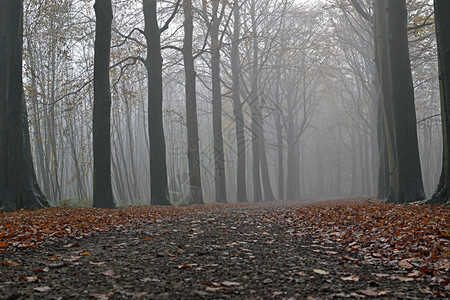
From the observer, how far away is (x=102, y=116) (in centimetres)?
1118

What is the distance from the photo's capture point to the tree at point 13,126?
10195mm

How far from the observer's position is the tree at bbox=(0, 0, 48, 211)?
401 inches

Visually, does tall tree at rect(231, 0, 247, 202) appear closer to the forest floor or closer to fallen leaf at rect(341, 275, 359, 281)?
Result: the forest floor

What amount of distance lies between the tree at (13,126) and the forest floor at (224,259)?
9.82ft

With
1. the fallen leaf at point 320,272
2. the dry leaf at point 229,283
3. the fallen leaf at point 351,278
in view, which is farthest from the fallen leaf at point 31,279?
the fallen leaf at point 351,278

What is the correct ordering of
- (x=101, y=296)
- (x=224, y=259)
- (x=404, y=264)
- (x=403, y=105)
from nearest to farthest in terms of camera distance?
(x=101, y=296) → (x=404, y=264) → (x=224, y=259) → (x=403, y=105)

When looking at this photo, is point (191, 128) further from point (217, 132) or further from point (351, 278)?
point (351, 278)

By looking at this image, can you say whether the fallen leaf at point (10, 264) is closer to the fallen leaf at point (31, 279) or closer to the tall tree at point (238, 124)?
the fallen leaf at point (31, 279)

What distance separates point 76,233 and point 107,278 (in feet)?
8.55

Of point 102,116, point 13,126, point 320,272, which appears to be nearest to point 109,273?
point 320,272

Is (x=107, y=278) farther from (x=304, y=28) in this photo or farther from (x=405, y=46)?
(x=304, y=28)

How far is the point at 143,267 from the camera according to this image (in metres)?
4.38

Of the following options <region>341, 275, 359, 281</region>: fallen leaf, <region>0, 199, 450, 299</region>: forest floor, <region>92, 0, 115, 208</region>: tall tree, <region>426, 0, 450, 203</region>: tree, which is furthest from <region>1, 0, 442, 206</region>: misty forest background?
<region>341, 275, 359, 281</region>: fallen leaf

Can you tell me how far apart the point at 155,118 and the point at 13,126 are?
4.95 meters
